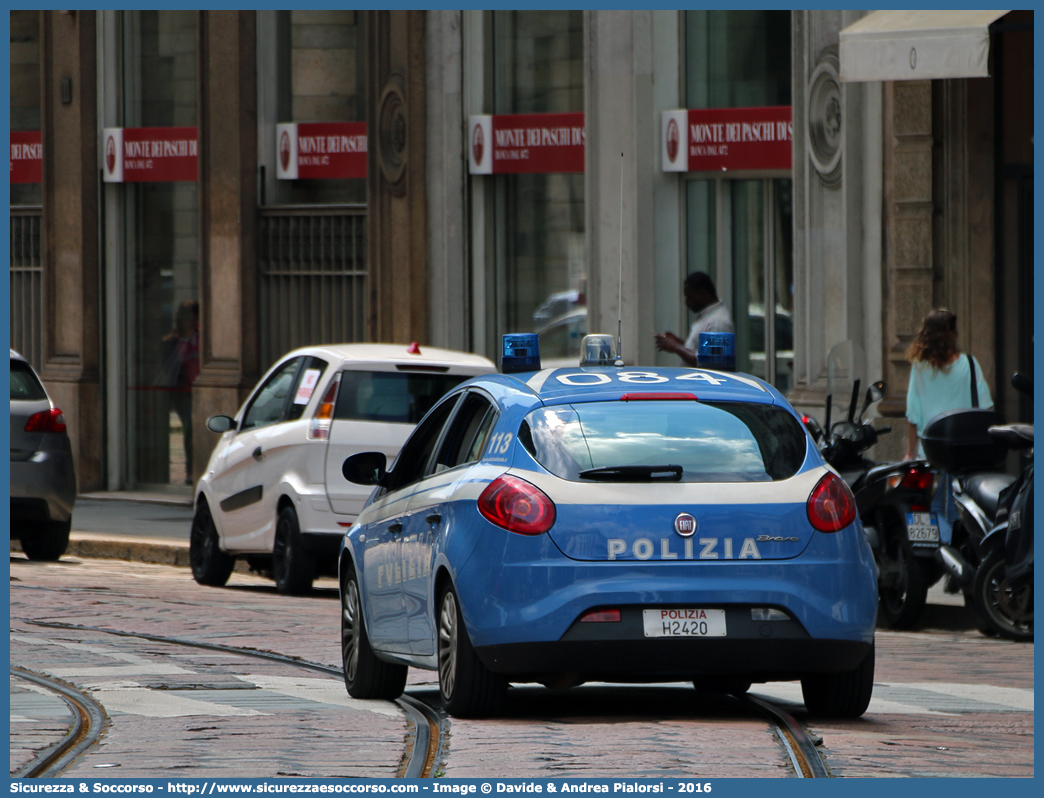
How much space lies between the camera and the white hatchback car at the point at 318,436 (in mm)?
13195

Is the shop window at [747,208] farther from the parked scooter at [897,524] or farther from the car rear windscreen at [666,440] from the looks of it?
the car rear windscreen at [666,440]

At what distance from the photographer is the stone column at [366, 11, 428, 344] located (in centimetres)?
2033

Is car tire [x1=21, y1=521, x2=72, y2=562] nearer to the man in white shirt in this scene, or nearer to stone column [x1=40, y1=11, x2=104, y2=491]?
the man in white shirt

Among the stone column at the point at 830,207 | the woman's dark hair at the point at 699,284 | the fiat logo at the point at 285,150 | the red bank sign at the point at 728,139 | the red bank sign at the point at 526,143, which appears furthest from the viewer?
the fiat logo at the point at 285,150

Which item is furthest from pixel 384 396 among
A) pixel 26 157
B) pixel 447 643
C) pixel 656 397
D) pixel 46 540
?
pixel 26 157

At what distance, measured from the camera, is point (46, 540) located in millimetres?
16141

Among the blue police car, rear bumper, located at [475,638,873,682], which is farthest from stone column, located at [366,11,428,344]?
rear bumper, located at [475,638,873,682]

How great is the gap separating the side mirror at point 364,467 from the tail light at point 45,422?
7.41m

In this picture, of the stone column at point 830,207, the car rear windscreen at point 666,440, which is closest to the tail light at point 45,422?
the stone column at point 830,207

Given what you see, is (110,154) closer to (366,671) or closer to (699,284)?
(699,284)

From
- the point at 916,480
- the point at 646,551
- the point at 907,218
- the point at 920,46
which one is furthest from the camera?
the point at 907,218

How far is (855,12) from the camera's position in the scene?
16.5 m

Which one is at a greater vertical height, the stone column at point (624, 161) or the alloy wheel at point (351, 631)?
the stone column at point (624, 161)

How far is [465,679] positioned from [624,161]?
11.9 metres
